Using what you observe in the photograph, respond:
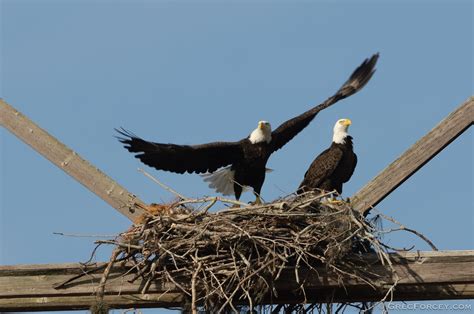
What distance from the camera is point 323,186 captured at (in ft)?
25.8

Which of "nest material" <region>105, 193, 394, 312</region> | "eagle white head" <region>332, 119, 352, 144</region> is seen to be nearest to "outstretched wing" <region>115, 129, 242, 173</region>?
"eagle white head" <region>332, 119, 352, 144</region>

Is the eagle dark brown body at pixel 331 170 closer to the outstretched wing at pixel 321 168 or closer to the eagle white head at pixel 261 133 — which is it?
the outstretched wing at pixel 321 168

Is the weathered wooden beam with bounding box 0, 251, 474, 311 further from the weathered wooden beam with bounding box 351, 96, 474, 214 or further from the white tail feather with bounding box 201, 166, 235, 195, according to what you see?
the white tail feather with bounding box 201, 166, 235, 195

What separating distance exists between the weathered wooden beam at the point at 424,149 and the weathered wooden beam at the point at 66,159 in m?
1.41

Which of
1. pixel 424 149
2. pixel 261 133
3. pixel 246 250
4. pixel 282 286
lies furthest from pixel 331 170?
pixel 282 286

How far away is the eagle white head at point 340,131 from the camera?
28.0 ft

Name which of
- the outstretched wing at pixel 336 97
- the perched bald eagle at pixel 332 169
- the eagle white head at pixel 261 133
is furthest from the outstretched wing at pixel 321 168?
the eagle white head at pixel 261 133

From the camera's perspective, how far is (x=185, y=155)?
8.51 meters

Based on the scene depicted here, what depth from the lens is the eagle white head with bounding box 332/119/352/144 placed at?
28.0ft

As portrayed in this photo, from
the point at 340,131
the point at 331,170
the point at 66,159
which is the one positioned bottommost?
the point at 66,159

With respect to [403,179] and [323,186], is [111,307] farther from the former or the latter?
[323,186]

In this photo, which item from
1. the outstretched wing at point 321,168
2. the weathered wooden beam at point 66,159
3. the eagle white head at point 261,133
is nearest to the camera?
the weathered wooden beam at point 66,159

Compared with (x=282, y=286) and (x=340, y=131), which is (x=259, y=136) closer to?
(x=340, y=131)

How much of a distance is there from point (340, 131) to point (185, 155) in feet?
4.87
